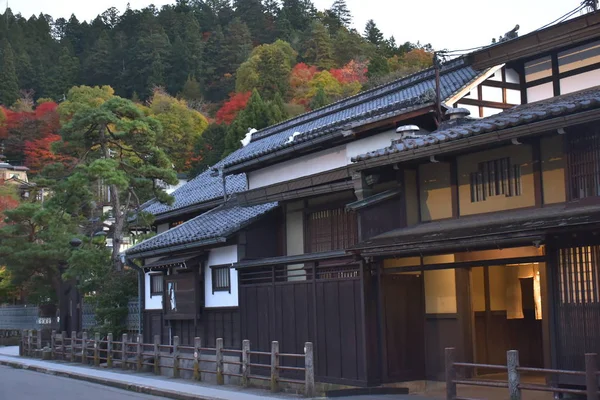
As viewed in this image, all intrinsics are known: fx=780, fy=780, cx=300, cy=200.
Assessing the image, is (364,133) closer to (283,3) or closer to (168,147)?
(168,147)

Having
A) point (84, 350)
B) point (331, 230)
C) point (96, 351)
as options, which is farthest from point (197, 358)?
point (84, 350)

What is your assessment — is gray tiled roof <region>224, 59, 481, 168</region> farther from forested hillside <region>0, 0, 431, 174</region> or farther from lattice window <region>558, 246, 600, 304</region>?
forested hillside <region>0, 0, 431, 174</region>

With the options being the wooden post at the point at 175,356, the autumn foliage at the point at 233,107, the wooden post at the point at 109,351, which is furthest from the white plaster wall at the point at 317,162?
the autumn foliage at the point at 233,107

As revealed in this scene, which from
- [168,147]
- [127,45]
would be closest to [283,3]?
[127,45]

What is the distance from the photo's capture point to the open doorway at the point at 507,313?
17750 millimetres

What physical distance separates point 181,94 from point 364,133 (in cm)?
8510

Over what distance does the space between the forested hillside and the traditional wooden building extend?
40.2m

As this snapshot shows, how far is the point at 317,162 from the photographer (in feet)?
70.6

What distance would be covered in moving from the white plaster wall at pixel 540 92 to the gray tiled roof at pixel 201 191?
10.5 meters

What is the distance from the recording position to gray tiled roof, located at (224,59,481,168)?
65.0 ft

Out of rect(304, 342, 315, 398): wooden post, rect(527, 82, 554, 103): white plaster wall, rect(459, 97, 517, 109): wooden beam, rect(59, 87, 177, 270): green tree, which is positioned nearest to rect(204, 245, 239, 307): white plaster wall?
rect(304, 342, 315, 398): wooden post

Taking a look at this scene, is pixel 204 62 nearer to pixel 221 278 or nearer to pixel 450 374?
pixel 221 278

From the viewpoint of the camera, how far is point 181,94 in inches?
4023

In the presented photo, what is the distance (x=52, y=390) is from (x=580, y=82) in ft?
50.9
